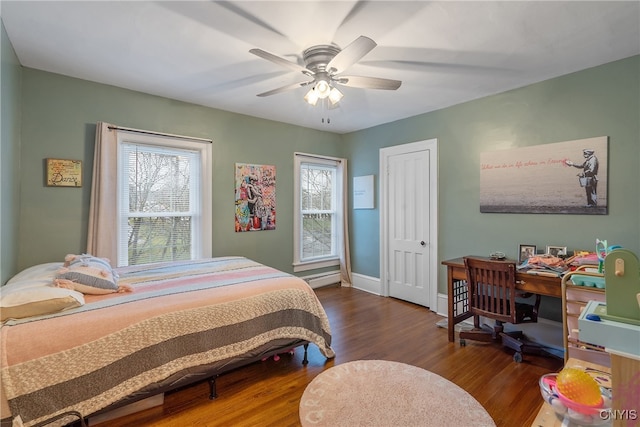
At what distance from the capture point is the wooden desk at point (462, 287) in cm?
241

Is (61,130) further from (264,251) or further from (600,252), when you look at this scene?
(600,252)

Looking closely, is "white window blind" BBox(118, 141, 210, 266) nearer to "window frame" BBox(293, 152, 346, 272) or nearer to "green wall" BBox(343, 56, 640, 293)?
"window frame" BBox(293, 152, 346, 272)

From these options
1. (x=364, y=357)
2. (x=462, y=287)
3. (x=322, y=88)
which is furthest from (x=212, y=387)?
(x=462, y=287)

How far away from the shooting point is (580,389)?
832 mm

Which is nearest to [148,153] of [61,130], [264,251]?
[61,130]

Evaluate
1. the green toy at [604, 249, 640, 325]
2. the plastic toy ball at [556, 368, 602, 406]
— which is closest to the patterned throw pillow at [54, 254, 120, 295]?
the plastic toy ball at [556, 368, 602, 406]

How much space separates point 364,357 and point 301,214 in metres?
2.44

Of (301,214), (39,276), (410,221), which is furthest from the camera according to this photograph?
(301,214)

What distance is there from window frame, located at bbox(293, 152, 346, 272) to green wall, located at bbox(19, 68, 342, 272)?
0.50 metres

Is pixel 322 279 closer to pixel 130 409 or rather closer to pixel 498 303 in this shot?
pixel 498 303

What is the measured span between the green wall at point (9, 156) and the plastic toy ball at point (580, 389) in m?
3.20

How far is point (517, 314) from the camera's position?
8.43 feet

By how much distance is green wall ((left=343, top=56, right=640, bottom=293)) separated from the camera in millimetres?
2480

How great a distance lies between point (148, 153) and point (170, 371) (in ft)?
7.99
